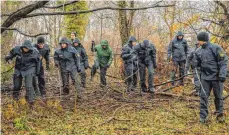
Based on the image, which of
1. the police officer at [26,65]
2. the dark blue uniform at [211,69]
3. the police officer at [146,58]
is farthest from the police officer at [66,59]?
the dark blue uniform at [211,69]

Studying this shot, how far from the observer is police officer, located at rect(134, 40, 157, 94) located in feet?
36.1

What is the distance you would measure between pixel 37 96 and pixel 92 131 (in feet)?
9.45

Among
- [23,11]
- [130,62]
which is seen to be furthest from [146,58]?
[23,11]

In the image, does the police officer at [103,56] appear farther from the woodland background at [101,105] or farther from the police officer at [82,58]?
the woodland background at [101,105]

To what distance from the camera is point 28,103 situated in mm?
8500

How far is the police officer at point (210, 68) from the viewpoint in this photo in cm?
743

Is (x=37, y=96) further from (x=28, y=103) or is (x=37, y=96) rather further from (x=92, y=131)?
(x=92, y=131)

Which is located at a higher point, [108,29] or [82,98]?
[108,29]

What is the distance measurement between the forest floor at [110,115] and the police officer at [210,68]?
1.22 ft

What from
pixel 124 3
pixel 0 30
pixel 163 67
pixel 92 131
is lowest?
pixel 92 131

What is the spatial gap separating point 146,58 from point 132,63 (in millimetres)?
489

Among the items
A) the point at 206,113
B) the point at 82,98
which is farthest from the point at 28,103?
the point at 206,113

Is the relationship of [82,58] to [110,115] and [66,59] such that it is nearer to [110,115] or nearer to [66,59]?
[66,59]

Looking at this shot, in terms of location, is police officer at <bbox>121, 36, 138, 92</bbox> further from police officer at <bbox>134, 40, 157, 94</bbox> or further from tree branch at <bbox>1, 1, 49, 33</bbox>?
tree branch at <bbox>1, 1, 49, 33</bbox>
